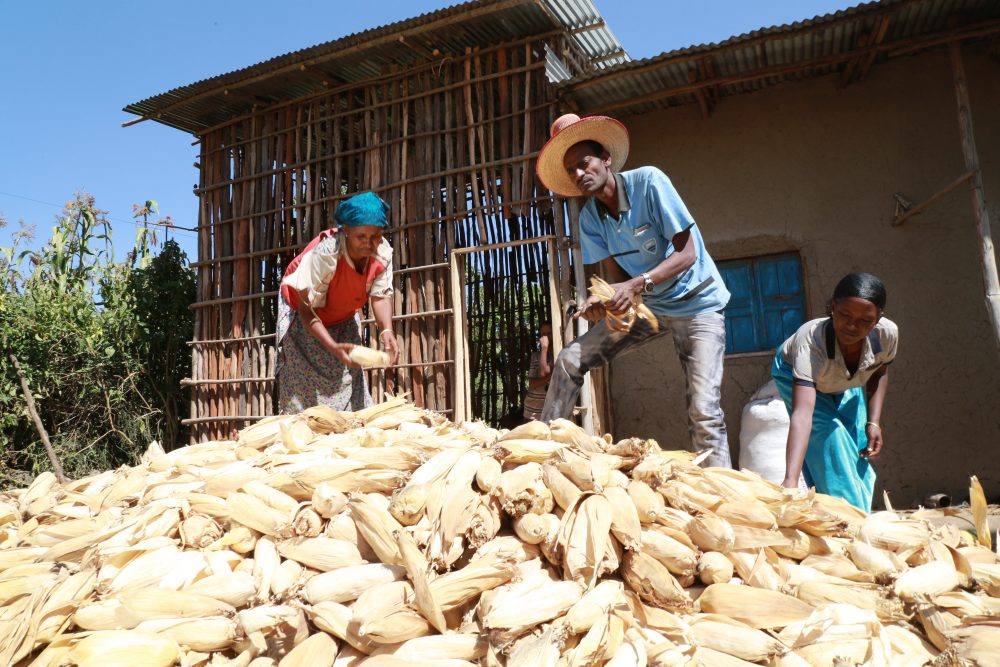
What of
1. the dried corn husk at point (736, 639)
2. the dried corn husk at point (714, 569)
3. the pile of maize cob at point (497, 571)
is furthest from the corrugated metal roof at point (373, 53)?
the dried corn husk at point (736, 639)

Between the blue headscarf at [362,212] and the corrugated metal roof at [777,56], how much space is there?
2.06 m

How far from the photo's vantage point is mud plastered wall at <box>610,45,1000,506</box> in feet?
15.2

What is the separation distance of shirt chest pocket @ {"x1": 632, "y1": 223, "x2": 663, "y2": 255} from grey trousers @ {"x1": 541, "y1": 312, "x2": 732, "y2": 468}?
321 mm

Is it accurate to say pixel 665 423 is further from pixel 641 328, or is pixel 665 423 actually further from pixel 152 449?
pixel 152 449

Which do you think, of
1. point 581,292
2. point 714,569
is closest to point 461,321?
point 581,292

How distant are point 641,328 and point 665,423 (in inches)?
A: 79.0

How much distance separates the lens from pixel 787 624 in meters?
1.39

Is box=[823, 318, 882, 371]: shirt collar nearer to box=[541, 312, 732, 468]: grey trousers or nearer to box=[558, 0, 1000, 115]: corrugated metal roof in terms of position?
box=[541, 312, 732, 468]: grey trousers

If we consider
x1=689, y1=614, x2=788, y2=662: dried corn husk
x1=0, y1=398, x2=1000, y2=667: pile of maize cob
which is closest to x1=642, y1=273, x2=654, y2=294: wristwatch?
x1=0, y1=398, x2=1000, y2=667: pile of maize cob

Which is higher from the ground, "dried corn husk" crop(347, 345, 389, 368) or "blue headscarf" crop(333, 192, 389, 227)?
"blue headscarf" crop(333, 192, 389, 227)

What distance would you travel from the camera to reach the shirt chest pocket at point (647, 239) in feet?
10.7

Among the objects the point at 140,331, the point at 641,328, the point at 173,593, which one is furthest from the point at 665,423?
the point at 140,331

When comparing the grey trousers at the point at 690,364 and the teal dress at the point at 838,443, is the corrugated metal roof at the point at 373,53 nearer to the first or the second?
the grey trousers at the point at 690,364

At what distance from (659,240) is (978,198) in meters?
2.32
